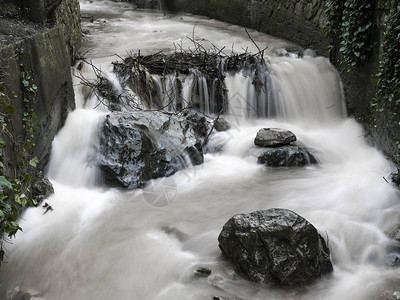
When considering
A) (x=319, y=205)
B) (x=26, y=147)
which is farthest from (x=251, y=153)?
(x=26, y=147)

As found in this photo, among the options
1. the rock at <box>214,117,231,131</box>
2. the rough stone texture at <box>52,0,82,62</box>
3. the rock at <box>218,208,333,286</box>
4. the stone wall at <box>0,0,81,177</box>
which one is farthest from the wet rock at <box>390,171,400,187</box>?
the rough stone texture at <box>52,0,82,62</box>

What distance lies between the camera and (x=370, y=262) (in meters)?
3.74

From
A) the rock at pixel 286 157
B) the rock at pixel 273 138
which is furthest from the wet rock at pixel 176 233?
the rock at pixel 273 138

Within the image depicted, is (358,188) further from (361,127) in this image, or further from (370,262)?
(361,127)

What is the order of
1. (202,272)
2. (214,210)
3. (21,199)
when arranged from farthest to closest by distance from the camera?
1. (214,210)
2. (21,199)
3. (202,272)

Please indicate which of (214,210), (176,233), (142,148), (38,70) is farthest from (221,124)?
(38,70)

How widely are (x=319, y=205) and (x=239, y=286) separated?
171 centimetres

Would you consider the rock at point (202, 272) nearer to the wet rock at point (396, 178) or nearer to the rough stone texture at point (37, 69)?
the rough stone texture at point (37, 69)

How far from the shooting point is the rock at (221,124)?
6676 mm

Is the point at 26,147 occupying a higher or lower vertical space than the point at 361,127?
higher

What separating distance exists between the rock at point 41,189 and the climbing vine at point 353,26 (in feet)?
15.6

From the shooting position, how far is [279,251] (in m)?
3.41

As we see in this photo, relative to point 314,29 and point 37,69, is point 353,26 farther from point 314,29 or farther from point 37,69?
point 37,69

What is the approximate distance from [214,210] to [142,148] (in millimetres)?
1352
